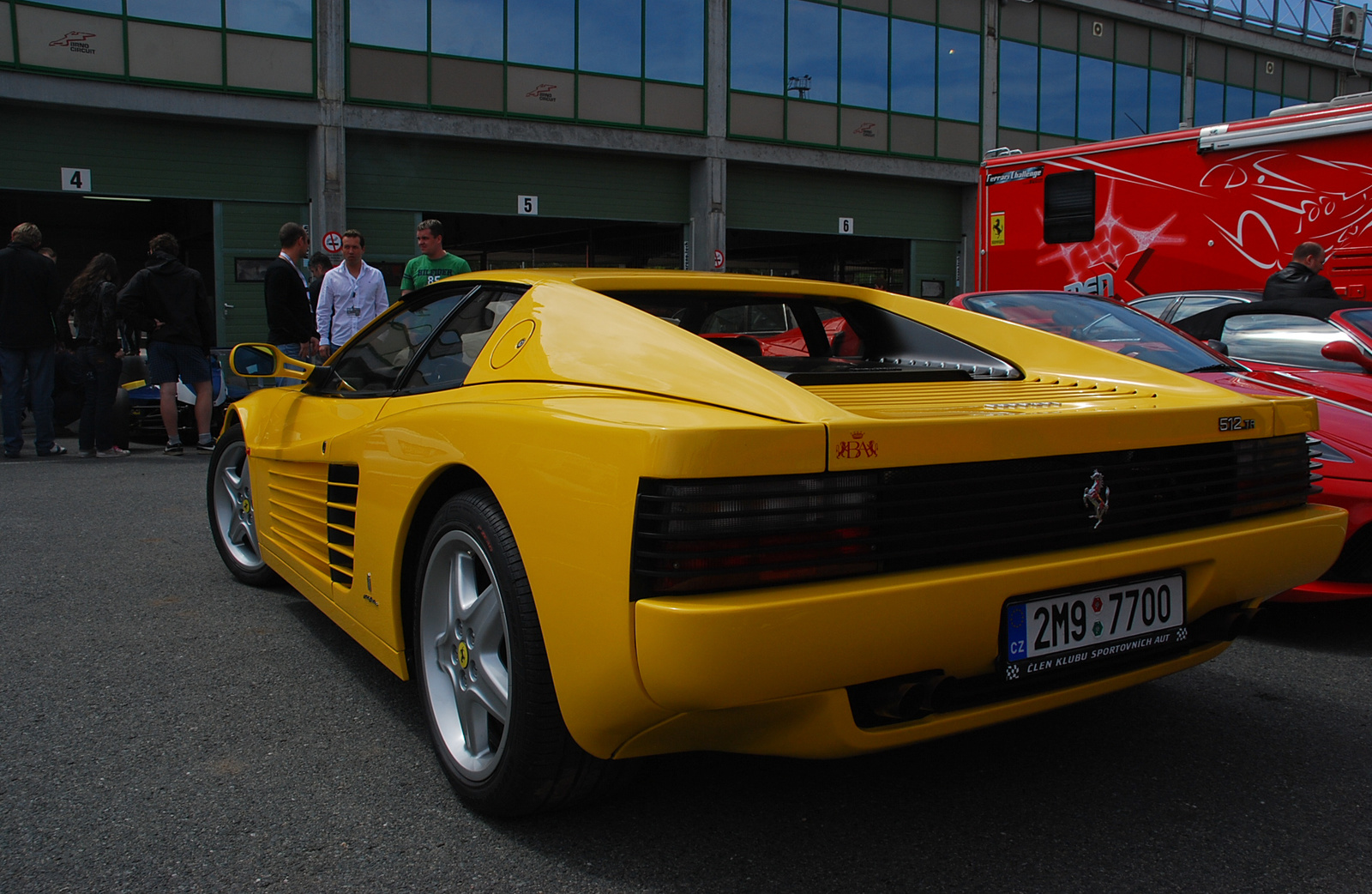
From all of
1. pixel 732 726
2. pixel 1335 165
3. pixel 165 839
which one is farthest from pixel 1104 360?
pixel 1335 165

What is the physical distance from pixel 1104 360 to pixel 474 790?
2.09 m

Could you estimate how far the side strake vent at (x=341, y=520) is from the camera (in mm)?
2832

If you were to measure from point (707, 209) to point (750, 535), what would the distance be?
62.5 feet

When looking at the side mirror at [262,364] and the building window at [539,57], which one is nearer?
the side mirror at [262,364]

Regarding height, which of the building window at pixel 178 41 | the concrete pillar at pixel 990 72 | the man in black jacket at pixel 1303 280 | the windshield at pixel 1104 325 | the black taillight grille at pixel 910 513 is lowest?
the black taillight grille at pixel 910 513

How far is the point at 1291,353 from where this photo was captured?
5453 millimetres

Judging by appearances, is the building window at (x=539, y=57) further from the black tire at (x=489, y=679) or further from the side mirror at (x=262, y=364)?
the black tire at (x=489, y=679)

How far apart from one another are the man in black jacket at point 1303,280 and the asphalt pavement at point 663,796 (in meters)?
4.52

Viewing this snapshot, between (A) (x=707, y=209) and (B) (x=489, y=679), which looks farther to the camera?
(A) (x=707, y=209)

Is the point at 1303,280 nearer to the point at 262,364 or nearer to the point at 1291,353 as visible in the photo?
the point at 1291,353

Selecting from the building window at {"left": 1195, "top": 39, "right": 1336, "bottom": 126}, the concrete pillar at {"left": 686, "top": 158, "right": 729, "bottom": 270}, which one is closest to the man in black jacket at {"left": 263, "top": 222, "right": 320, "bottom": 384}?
the concrete pillar at {"left": 686, "top": 158, "right": 729, "bottom": 270}

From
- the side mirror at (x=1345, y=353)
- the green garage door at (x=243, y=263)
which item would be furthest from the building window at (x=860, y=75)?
the side mirror at (x=1345, y=353)

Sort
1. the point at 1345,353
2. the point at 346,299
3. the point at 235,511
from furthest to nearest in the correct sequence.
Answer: the point at 346,299
the point at 1345,353
the point at 235,511

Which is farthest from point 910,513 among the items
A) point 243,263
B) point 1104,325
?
point 243,263
